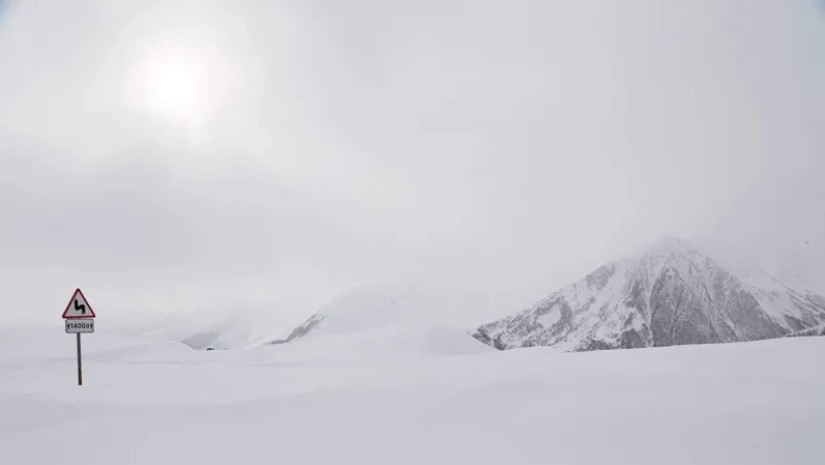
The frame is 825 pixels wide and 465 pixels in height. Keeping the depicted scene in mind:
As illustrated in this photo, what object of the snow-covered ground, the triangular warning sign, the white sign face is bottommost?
the snow-covered ground

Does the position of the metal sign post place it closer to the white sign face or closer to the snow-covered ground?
the white sign face

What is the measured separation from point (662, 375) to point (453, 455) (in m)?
4.72

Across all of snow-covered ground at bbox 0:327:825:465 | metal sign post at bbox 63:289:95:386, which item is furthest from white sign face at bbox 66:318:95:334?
snow-covered ground at bbox 0:327:825:465

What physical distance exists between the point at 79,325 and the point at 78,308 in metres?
0.42

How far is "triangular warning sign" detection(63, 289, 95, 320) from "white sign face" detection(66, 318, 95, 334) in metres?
0.11

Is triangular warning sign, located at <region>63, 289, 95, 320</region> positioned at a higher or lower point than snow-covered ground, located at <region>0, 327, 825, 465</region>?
higher

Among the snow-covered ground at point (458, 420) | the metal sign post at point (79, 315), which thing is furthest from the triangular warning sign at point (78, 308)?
the snow-covered ground at point (458, 420)

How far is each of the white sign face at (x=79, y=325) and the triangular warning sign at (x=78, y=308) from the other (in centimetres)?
11

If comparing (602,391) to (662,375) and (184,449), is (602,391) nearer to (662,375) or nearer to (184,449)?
(662,375)

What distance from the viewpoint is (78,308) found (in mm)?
12492

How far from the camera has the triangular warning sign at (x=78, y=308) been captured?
12312mm

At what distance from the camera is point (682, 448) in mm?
5566

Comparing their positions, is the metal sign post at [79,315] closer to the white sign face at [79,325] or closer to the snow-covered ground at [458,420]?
the white sign face at [79,325]

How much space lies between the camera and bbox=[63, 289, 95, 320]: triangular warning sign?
12.3 metres
